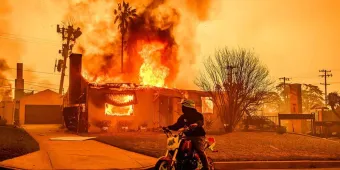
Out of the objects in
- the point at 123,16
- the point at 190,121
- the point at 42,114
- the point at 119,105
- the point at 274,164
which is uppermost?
the point at 123,16

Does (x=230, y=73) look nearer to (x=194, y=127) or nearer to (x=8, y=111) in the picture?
(x=194, y=127)

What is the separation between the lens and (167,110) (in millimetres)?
32969

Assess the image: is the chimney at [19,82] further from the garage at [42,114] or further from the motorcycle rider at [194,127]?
the motorcycle rider at [194,127]

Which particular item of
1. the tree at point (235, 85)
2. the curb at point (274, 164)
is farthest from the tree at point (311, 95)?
the curb at point (274, 164)

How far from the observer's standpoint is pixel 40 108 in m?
55.4

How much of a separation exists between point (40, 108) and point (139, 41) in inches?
792

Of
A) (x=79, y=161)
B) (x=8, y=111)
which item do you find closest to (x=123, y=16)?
(x=8, y=111)

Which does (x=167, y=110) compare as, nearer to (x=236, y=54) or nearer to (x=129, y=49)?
(x=236, y=54)

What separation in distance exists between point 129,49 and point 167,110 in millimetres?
13413

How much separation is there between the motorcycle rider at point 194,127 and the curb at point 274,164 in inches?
146

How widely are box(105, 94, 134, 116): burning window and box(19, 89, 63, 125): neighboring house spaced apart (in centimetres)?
2553

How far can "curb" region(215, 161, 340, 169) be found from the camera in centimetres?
1241

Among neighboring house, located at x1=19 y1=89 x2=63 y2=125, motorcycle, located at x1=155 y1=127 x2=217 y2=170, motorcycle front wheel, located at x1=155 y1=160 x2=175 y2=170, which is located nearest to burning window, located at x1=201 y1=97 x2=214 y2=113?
neighboring house, located at x1=19 y1=89 x2=63 y2=125

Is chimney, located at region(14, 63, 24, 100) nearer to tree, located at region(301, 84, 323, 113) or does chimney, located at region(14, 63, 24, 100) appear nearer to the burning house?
the burning house
